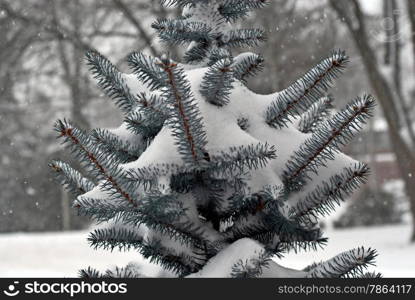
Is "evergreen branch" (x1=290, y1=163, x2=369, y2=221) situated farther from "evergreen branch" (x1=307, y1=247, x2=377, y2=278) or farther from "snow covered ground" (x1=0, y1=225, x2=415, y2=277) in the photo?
"snow covered ground" (x1=0, y1=225, x2=415, y2=277)

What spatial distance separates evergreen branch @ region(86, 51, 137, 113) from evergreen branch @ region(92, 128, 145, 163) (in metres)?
0.13

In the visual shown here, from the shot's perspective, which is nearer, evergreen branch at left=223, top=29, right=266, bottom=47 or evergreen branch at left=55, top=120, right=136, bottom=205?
evergreen branch at left=55, top=120, right=136, bottom=205

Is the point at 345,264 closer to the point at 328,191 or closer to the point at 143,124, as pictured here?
the point at 328,191

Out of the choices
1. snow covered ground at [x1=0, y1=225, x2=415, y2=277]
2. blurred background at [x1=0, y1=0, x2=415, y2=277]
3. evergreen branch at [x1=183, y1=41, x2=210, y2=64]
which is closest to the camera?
evergreen branch at [x1=183, y1=41, x2=210, y2=64]

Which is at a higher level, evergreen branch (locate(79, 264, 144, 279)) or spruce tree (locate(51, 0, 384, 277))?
spruce tree (locate(51, 0, 384, 277))

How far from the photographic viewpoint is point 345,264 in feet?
5.68

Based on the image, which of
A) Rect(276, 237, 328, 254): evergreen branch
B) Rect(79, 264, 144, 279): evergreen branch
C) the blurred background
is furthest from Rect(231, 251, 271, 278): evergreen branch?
the blurred background

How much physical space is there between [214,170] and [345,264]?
48cm

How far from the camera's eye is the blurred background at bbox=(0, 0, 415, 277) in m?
12.0

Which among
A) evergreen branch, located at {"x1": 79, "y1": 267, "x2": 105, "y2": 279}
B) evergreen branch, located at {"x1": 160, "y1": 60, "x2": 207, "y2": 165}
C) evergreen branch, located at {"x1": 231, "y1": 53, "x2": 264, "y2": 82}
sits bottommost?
evergreen branch, located at {"x1": 79, "y1": 267, "x2": 105, "y2": 279}

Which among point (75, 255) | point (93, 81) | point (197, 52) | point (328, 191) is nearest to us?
point (328, 191)

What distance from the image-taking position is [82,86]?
1645 centimetres

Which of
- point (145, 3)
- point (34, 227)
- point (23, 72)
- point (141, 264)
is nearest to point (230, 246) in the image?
point (141, 264)

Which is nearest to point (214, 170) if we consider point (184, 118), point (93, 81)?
point (184, 118)
